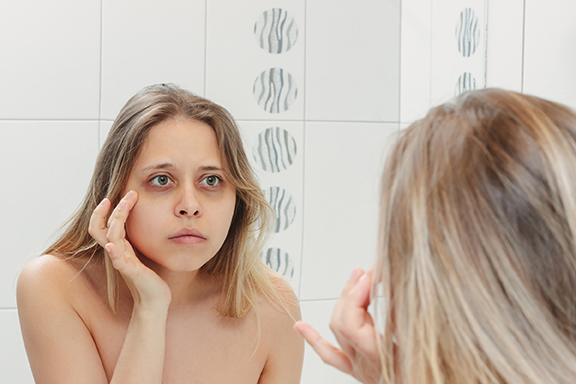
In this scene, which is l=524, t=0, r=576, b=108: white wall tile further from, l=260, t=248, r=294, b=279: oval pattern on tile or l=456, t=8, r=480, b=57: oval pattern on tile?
l=260, t=248, r=294, b=279: oval pattern on tile

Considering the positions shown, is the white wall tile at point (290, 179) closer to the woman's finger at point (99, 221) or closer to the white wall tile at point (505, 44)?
the white wall tile at point (505, 44)

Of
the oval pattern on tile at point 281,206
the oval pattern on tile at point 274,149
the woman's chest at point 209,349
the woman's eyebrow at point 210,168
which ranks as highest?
the oval pattern on tile at point 274,149

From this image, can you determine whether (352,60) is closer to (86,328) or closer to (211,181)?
(211,181)

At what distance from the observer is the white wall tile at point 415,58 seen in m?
1.29

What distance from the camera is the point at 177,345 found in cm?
80

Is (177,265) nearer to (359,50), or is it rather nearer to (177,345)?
(177,345)

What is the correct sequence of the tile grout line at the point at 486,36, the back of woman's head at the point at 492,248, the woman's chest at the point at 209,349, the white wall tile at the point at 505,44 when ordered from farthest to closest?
the tile grout line at the point at 486,36 → the white wall tile at the point at 505,44 → the woman's chest at the point at 209,349 → the back of woman's head at the point at 492,248

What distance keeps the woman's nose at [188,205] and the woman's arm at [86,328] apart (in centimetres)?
7

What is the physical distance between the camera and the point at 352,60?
134cm

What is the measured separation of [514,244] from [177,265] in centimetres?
47

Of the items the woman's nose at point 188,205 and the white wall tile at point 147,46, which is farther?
the white wall tile at point 147,46

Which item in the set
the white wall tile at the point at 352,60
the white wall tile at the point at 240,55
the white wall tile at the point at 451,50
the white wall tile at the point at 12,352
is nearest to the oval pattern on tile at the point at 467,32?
the white wall tile at the point at 451,50

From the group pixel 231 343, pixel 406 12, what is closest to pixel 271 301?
pixel 231 343

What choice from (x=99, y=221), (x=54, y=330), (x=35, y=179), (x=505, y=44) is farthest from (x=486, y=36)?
(x=35, y=179)
